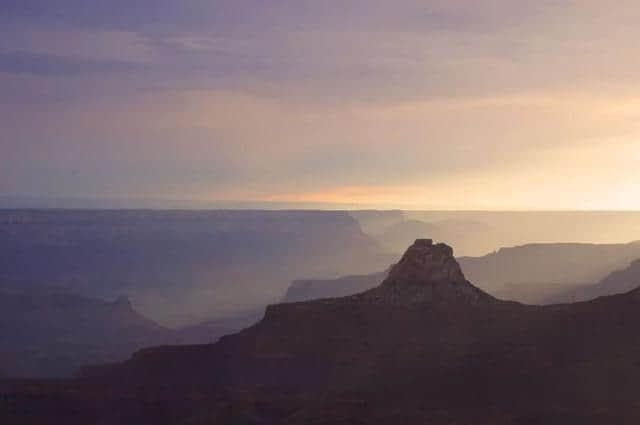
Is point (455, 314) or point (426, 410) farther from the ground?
point (455, 314)

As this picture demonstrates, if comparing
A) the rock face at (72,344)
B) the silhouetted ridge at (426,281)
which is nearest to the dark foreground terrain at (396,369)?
the silhouetted ridge at (426,281)

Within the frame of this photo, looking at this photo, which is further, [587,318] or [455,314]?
[455,314]

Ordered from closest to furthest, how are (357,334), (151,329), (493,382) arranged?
(493,382) < (357,334) < (151,329)

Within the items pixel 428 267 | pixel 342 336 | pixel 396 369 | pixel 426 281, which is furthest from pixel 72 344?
pixel 396 369

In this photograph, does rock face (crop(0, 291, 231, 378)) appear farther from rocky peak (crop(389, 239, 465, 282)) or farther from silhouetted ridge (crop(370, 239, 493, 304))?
rocky peak (crop(389, 239, 465, 282))

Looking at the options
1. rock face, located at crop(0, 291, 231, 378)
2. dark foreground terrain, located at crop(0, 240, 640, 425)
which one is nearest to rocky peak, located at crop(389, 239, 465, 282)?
dark foreground terrain, located at crop(0, 240, 640, 425)

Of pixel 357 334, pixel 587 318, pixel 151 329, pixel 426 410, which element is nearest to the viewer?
pixel 426 410

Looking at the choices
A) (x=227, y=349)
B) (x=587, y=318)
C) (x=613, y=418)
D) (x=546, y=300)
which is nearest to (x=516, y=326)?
(x=587, y=318)

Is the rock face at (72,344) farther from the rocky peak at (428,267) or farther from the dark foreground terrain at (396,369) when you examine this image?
the rocky peak at (428,267)

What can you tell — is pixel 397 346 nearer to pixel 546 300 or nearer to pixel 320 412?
pixel 320 412
